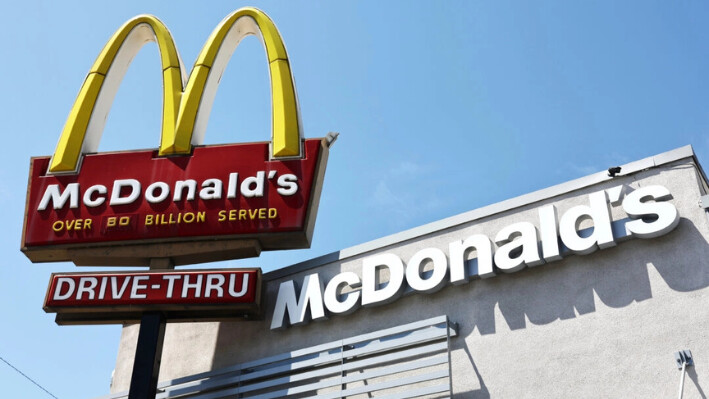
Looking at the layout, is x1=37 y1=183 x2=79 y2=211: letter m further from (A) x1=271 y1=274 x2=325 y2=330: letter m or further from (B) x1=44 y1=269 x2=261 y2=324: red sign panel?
(A) x1=271 y1=274 x2=325 y2=330: letter m

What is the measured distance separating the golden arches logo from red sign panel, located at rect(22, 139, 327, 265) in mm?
343

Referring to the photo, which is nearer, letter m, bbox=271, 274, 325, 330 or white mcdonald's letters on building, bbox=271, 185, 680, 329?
white mcdonald's letters on building, bbox=271, 185, 680, 329

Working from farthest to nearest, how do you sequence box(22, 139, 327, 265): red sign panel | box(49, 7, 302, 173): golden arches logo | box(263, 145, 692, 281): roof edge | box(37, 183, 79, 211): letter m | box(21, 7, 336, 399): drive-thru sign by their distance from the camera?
box(49, 7, 302, 173): golden arches logo
box(37, 183, 79, 211): letter m
box(22, 139, 327, 265): red sign panel
box(21, 7, 336, 399): drive-thru sign
box(263, 145, 692, 281): roof edge

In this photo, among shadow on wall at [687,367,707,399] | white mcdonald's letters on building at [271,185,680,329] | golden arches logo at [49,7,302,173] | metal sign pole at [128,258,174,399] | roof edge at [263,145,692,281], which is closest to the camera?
shadow on wall at [687,367,707,399]

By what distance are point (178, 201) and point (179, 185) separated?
318 millimetres

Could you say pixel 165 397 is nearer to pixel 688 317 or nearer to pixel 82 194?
pixel 82 194

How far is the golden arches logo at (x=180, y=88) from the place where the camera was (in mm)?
15445

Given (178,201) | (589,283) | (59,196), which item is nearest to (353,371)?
(589,283)

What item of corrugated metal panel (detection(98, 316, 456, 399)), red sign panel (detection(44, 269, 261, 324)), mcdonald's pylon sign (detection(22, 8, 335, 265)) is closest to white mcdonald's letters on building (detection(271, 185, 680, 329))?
corrugated metal panel (detection(98, 316, 456, 399))

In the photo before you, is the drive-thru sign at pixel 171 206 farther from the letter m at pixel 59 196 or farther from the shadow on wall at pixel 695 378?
the shadow on wall at pixel 695 378

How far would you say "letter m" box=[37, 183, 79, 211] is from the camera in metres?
15.3

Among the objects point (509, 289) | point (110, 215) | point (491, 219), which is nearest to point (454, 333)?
point (509, 289)

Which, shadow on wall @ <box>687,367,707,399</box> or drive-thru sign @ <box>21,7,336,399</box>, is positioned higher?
drive-thru sign @ <box>21,7,336,399</box>

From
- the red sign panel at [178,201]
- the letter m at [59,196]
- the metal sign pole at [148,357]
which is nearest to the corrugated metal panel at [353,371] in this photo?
the metal sign pole at [148,357]
